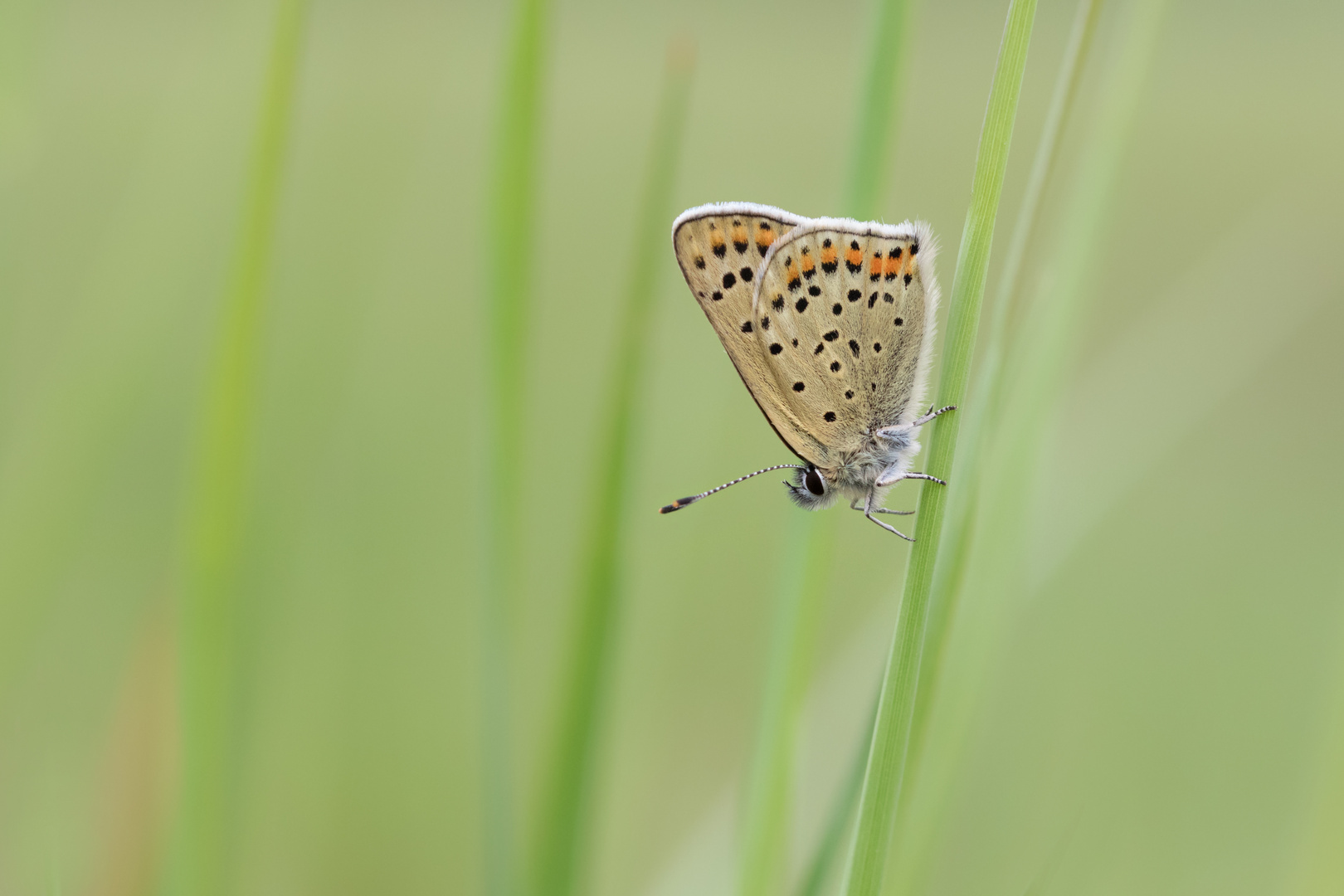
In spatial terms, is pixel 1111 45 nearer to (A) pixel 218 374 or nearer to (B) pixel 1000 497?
(B) pixel 1000 497

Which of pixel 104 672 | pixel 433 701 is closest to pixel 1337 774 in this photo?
pixel 433 701

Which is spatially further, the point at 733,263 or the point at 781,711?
the point at 733,263

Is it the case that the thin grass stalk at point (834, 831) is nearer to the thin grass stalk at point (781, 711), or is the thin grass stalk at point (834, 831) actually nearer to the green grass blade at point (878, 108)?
the thin grass stalk at point (781, 711)

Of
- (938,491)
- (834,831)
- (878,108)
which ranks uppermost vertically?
(878,108)

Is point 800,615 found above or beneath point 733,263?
beneath

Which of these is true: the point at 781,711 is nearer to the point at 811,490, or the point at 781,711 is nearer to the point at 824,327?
the point at 811,490

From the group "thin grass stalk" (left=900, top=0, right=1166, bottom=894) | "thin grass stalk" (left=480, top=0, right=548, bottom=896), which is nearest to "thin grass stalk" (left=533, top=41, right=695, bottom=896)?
"thin grass stalk" (left=480, top=0, right=548, bottom=896)

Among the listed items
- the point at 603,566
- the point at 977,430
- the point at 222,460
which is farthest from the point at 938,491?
the point at 222,460
